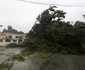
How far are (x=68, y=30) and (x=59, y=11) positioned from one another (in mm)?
3659

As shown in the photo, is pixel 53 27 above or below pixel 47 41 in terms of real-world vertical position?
above

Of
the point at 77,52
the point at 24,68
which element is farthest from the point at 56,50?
the point at 24,68

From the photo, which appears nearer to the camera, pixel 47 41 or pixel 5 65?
pixel 5 65

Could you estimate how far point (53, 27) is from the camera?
20328mm

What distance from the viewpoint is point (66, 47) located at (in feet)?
69.1

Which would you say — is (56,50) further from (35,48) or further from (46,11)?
(46,11)

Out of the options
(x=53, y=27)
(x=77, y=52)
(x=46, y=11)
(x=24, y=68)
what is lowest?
(x=77, y=52)

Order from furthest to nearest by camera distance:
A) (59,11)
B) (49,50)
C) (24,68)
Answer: (59,11) → (49,50) → (24,68)

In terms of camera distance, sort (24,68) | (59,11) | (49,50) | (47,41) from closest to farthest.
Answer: (24,68), (49,50), (47,41), (59,11)

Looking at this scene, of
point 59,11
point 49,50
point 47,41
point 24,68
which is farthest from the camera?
point 59,11

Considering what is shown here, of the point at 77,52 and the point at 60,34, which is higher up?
the point at 60,34

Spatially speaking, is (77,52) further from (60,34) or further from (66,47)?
(60,34)

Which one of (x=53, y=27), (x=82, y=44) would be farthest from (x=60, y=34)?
(x=82, y=44)

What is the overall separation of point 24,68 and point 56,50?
10343 millimetres
